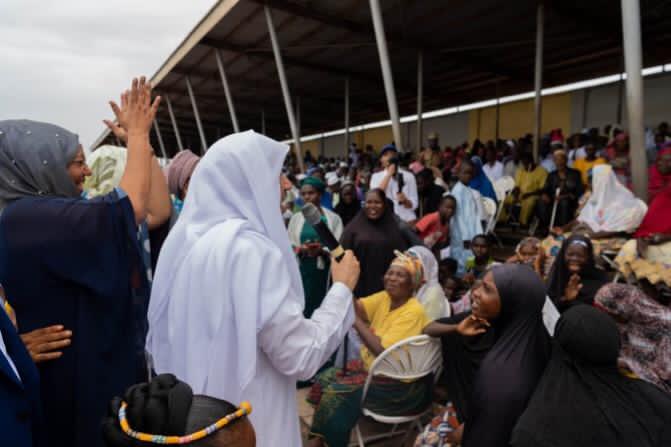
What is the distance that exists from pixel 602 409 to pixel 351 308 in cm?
94

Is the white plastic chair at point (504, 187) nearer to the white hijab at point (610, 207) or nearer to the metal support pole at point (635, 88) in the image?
the white hijab at point (610, 207)

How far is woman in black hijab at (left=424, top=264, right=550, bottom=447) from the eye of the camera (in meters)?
1.77

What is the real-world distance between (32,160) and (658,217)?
4.86 meters

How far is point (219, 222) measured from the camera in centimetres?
142

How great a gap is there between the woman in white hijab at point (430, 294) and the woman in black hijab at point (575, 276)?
3.26ft

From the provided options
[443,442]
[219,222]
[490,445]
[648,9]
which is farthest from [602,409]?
[648,9]

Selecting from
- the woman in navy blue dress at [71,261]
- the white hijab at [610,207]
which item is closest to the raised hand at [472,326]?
the woman in navy blue dress at [71,261]

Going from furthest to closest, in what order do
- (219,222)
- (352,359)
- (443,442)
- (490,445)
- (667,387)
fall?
(352,359), (667,387), (443,442), (490,445), (219,222)

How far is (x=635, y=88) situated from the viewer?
14.0 ft

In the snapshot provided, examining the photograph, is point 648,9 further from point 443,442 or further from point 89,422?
point 89,422

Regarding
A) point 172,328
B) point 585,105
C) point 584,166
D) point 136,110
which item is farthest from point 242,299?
point 585,105

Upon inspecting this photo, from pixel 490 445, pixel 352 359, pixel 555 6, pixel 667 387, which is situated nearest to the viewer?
pixel 490 445

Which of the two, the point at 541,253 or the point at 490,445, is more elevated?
the point at 541,253

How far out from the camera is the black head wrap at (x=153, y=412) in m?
0.76
